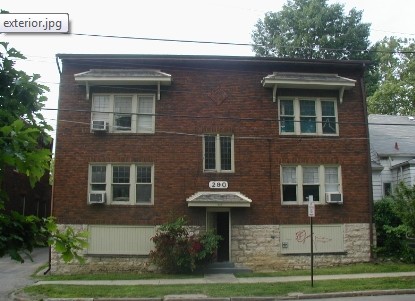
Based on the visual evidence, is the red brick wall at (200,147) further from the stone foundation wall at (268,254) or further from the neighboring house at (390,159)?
the neighboring house at (390,159)

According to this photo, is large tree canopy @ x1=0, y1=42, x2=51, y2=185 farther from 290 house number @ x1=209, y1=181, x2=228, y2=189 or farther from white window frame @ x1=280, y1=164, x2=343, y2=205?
white window frame @ x1=280, y1=164, x2=343, y2=205

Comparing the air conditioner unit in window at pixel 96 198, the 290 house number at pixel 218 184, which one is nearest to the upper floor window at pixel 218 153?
the 290 house number at pixel 218 184

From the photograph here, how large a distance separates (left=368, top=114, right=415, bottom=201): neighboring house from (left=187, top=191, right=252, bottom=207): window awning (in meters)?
8.39

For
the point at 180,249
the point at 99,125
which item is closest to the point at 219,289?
the point at 180,249

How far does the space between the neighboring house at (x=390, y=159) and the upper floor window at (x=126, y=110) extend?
36.6 ft

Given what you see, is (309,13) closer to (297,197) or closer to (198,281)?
(297,197)

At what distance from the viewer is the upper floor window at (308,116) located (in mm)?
19281

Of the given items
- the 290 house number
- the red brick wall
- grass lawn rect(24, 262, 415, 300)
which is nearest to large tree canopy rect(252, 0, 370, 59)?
the red brick wall

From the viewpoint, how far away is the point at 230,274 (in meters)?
17.0

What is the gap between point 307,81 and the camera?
1872 centimetres

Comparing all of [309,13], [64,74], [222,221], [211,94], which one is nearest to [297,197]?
[222,221]

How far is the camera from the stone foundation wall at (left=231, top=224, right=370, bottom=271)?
18.2 metres

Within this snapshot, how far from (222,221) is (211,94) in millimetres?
5215

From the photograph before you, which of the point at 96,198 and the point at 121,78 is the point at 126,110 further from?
the point at 96,198
